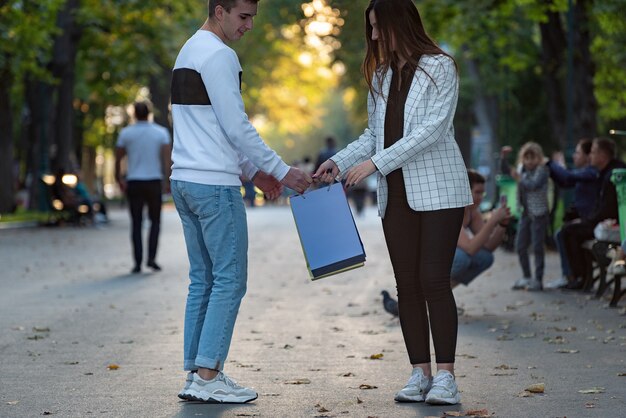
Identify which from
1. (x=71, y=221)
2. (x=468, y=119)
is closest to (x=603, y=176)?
(x=71, y=221)

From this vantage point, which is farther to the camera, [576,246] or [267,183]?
[576,246]

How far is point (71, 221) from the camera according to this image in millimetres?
32219

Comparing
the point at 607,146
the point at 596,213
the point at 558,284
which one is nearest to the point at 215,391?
the point at 596,213

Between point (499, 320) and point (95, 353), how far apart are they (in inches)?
141

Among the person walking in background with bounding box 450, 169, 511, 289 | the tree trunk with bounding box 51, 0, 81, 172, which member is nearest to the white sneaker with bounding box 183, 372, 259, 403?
the person walking in background with bounding box 450, 169, 511, 289

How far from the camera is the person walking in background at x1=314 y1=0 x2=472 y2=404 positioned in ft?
21.8

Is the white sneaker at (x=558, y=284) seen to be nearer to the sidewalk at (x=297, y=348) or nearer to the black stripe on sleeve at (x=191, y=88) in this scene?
the sidewalk at (x=297, y=348)

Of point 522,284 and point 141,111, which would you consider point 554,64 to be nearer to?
point 141,111

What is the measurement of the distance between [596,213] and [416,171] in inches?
270

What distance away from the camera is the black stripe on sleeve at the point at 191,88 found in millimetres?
6750

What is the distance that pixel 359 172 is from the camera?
6590 millimetres

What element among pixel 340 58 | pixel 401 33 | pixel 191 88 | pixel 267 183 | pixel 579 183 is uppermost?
pixel 340 58

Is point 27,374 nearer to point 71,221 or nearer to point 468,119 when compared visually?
point 71,221

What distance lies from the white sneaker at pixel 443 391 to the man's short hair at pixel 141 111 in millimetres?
10274
